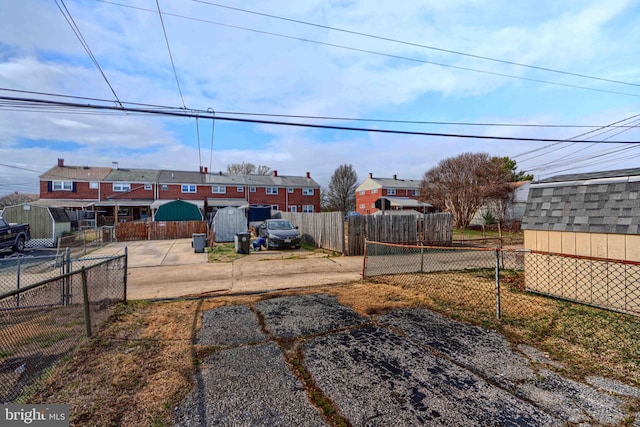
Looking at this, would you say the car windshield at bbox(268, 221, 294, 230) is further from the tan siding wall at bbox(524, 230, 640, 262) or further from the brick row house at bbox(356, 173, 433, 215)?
the brick row house at bbox(356, 173, 433, 215)

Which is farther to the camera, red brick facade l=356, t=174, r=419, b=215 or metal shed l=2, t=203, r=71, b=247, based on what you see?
red brick facade l=356, t=174, r=419, b=215

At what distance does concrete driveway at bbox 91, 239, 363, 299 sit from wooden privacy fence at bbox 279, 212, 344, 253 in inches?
51.2

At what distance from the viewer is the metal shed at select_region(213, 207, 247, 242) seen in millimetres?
18750

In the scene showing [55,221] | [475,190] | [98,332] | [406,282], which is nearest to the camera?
[98,332]

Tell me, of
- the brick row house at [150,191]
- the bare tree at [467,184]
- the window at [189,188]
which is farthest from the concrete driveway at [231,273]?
the window at [189,188]

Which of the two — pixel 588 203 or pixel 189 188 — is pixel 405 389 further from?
pixel 189 188

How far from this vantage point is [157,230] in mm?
20562

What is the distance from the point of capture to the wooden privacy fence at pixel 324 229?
13.6 m

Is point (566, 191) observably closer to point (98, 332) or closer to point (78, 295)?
point (98, 332)

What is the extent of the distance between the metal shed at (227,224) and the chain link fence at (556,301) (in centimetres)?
1308

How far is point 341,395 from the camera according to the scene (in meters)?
2.80

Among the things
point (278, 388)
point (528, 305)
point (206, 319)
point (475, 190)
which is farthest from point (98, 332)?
point (475, 190)

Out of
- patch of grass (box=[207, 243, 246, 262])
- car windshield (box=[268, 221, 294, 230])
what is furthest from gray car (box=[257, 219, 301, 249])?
patch of grass (box=[207, 243, 246, 262])

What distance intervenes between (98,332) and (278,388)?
3.29 metres
